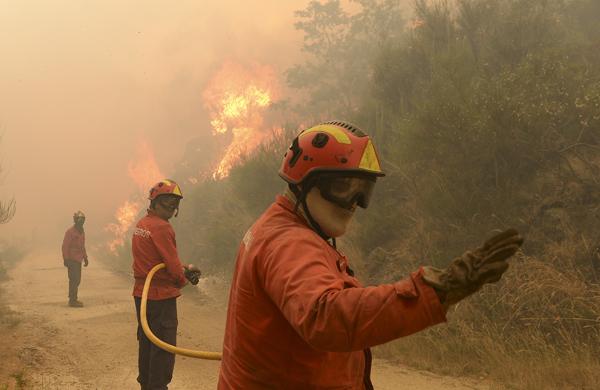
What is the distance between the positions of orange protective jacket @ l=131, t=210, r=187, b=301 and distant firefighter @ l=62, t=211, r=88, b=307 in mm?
7685

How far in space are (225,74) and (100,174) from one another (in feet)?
207

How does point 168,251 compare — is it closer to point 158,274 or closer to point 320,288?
point 158,274

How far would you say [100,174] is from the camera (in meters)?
100

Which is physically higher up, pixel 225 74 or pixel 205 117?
pixel 225 74

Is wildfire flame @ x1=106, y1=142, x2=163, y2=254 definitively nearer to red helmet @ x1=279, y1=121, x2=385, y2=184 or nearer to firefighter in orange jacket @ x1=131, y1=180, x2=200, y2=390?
firefighter in orange jacket @ x1=131, y1=180, x2=200, y2=390

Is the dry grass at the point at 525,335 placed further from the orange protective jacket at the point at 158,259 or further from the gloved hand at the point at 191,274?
the orange protective jacket at the point at 158,259

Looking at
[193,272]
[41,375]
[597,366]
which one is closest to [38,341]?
[41,375]

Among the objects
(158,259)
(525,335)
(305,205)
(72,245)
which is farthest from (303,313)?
(72,245)

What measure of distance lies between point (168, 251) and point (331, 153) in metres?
3.89

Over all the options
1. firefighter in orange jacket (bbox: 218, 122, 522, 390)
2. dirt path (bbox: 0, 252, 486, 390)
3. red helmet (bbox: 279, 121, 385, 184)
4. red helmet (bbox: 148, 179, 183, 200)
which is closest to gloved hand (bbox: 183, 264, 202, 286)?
red helmet (bbox: 148, 179, 183, 200)

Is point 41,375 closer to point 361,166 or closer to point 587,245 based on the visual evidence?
point 361,166

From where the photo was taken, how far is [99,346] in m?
8.52

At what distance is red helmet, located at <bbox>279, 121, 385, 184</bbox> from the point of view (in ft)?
6.19

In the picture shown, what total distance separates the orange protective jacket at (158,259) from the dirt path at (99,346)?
5.88 feet
